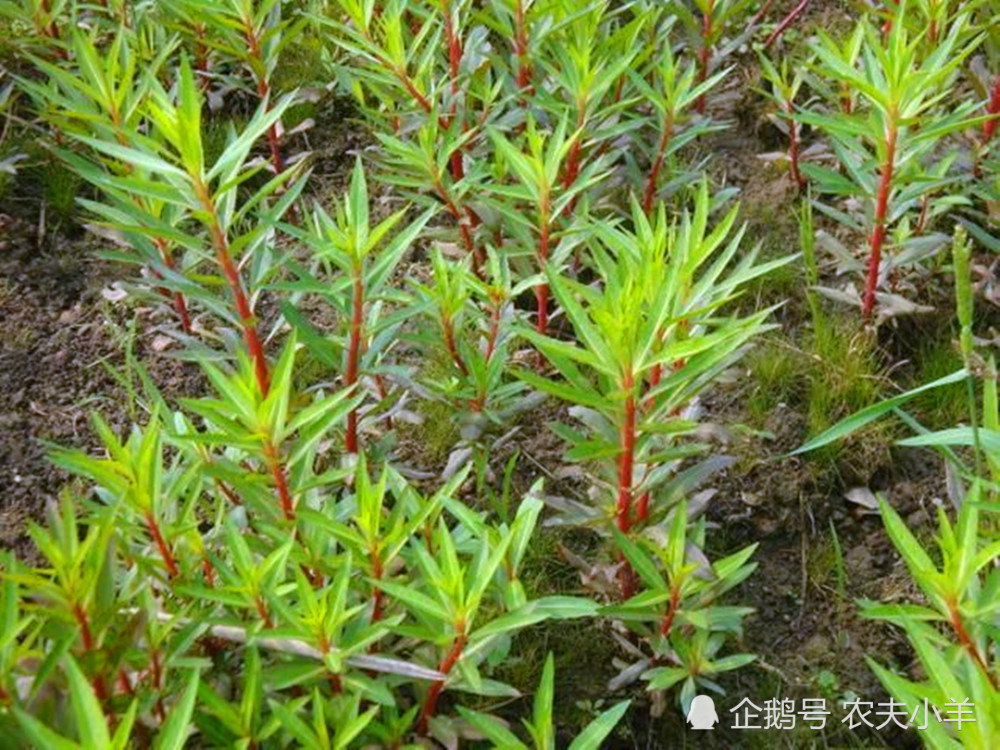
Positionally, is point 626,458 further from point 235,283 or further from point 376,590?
point 235,283

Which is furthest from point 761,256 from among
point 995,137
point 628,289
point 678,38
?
point 628,289

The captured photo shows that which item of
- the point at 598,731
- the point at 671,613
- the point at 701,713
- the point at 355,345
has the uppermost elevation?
the point at 355,345

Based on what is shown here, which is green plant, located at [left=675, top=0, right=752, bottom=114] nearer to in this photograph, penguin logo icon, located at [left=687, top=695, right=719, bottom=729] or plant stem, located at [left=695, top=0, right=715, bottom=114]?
plant stem, located at [left=695, top=0, right=715, bottom=114]

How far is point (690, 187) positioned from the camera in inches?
143

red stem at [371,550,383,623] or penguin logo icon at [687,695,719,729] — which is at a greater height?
red stem at [371,550,383,623]

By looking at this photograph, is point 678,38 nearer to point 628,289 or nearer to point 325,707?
point 628,289

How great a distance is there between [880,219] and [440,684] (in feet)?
5.39

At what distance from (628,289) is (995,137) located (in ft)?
5.50

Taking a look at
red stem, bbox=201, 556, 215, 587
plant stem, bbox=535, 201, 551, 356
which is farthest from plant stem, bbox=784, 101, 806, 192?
red stem, bbox=201, 556, 215, 587

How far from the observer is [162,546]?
2.40 m

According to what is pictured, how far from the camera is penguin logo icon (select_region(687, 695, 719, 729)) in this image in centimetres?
265

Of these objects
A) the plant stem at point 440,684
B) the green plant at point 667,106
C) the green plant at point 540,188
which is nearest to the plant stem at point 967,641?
the plant stem at point 440,684

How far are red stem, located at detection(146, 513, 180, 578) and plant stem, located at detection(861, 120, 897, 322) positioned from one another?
186 centimetres

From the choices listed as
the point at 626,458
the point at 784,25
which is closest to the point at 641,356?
the point at 626,458
